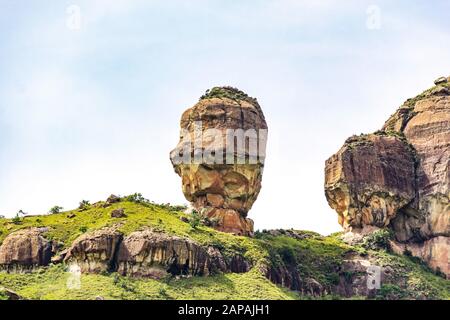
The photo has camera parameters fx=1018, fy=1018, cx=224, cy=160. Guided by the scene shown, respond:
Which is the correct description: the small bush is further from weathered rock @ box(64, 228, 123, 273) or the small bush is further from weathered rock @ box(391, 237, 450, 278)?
→ weathered rock @ box(391, 237, 450, 278)

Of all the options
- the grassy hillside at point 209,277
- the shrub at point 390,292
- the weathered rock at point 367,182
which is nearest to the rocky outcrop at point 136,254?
the grassy hillside at point 209,277

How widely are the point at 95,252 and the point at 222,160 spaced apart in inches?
792

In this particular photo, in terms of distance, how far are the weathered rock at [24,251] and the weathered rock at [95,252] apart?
3.68m

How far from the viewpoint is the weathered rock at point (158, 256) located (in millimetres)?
89125

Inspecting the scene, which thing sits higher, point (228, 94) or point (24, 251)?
point (228, 94)

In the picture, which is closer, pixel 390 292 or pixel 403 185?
pixel 390 292

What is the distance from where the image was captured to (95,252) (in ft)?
292

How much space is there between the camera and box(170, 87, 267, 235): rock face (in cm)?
10462

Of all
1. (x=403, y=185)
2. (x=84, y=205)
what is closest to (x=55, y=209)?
(x=84, y=205)

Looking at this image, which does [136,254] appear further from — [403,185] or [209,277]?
[403,185]

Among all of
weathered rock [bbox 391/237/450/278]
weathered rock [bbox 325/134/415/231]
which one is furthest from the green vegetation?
weathered rock [bbox 391/237/450/278]

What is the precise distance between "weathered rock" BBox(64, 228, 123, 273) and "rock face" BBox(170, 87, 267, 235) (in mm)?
16807

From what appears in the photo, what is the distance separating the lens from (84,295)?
82875 mm
